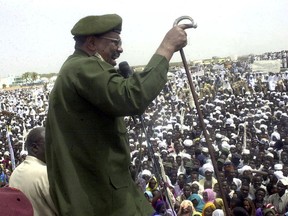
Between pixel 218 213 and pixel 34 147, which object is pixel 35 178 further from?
pixel 218 213

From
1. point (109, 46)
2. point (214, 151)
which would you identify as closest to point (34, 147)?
point (109, 46)

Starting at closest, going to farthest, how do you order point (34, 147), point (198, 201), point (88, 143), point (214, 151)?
point (88, 143), point (34, 147), point (198, 201), point (214, 151)

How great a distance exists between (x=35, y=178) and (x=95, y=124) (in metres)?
0.63

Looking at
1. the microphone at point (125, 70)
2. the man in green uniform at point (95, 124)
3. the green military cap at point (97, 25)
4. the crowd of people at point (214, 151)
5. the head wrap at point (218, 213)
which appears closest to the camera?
the man in green uniform at point (95, 124)

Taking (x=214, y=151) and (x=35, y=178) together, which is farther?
(x=214, y=151)

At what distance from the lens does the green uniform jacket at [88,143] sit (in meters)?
1.49

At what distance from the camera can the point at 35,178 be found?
2.01 metres

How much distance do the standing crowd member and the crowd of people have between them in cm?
47

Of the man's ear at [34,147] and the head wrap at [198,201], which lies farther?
the head wrap at [198,201]

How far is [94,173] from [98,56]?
16.6 inches

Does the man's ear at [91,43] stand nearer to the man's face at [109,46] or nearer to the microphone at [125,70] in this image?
the man's face at [109,46]

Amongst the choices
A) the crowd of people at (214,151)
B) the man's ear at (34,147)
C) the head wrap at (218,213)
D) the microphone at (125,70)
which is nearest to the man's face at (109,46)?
the microphone at (125,70)

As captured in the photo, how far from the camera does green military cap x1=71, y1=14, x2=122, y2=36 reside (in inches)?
62.6

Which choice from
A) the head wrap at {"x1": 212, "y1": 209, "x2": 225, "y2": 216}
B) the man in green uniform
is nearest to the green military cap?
the man in green uniform
